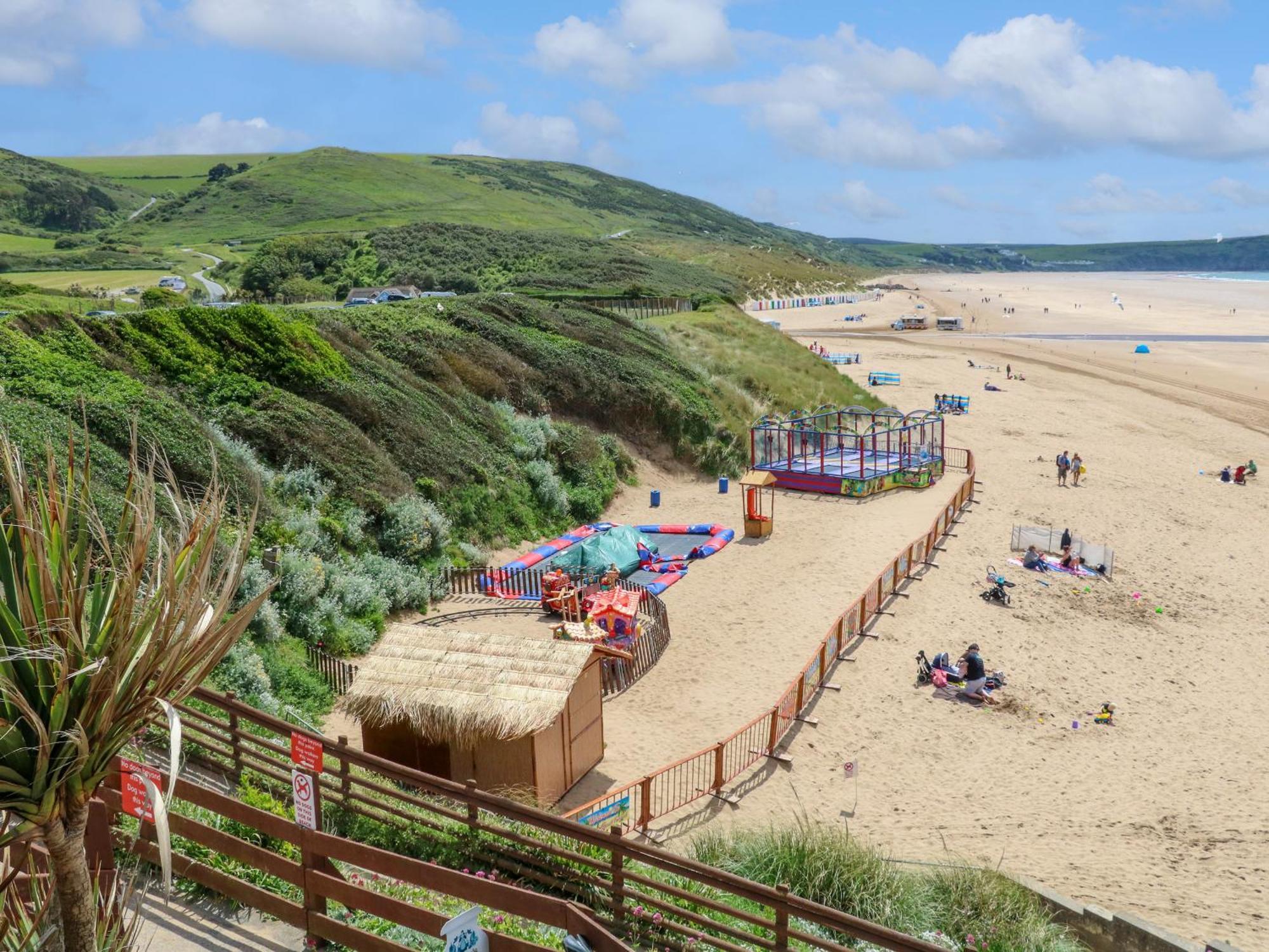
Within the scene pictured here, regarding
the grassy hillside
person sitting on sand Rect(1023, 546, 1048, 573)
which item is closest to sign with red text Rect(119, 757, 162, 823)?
person sitting on sand Rect(1023, 546, 1048, 573)

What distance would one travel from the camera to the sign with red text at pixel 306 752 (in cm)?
615

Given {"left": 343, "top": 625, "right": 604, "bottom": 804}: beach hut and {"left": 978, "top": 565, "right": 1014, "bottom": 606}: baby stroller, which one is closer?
{"left": 343, "top": 625, "right": 604, "bottom": 804}: beach hut

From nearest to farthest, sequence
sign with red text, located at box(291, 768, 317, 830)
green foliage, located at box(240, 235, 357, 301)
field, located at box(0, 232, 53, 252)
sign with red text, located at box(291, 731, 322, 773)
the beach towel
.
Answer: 1. sign with red text, located at box(291, 768, 317, 830)
2. sign with red text, located at box(291, 731, 322, 773)
3. the beach towel
4. green foliage, located at box(240, 235, 357, 301)
5. field, located at box(0, 232, 53, 252)

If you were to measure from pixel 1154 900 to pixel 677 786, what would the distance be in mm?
5618

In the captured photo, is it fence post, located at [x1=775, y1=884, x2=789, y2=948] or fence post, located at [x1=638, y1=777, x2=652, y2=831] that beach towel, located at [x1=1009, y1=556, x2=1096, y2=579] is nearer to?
fence post, located at [x1=638, y1=777, x2=652, y2=831]

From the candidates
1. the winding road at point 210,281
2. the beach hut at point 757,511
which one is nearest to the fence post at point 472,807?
the beach hut at point 757,511

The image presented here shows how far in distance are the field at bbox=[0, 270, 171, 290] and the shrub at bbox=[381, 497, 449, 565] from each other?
39.0m

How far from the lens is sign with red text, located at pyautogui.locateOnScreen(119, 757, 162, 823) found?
560 centimetres

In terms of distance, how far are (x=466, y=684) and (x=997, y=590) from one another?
12.8 metres

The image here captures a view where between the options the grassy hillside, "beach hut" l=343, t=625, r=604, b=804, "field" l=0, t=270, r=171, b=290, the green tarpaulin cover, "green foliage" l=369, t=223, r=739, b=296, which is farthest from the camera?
the grassy hillside

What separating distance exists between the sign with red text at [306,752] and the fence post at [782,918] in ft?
10.0

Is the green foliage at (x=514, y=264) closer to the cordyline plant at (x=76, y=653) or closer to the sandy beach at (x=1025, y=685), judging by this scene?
the sandy beach at (x=1025, y=685)

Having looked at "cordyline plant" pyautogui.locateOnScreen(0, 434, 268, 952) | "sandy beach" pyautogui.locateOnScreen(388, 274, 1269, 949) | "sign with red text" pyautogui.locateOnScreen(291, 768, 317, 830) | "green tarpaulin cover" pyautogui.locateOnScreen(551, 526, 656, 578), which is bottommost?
"sandy beach" pyautogui.locateOnScreen(388, 274, 1269, 949)

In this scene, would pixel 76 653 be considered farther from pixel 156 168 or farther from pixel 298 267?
pixel 156 168
